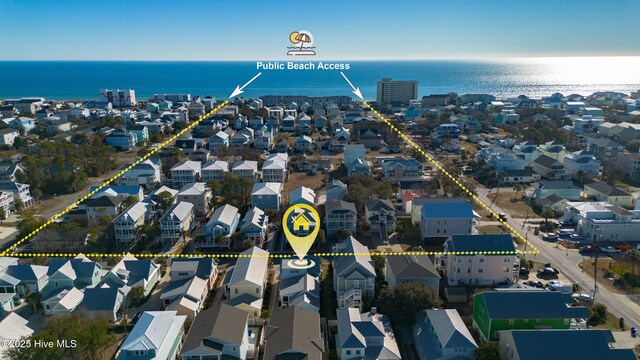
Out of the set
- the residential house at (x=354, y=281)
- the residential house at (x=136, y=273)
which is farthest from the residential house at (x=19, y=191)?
the residential house at (x=354, y=281)

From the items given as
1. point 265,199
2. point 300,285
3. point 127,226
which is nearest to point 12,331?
point 127,226

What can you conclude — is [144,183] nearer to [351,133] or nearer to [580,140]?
[351,133]

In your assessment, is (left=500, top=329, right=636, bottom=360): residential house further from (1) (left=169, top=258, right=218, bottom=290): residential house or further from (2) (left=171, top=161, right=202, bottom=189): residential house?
(2) (left=171, top=161, right=202, bottom=189): residential house

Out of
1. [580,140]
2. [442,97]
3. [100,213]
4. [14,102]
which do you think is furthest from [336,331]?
[14,102]

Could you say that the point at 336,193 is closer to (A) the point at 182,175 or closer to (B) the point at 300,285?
(B) the point at 300,285

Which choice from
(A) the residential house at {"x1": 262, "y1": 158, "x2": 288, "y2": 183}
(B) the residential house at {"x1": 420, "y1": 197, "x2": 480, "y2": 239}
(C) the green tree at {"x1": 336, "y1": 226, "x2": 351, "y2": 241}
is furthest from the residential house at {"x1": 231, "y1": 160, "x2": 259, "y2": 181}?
(B) the residential house at {"x1": 420, "y1": 197, "x2": 480, "y2": 239}

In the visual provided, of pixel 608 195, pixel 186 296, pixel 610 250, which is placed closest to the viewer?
pixel 186 296
